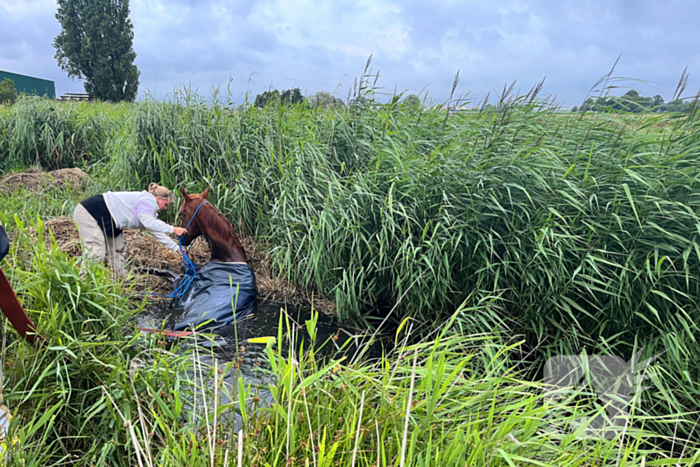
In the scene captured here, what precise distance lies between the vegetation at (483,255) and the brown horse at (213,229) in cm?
47

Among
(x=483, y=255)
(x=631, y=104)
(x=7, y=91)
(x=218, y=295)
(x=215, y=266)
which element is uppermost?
(x=7, y=91)

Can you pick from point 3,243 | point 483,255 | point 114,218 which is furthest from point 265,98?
point 3,243

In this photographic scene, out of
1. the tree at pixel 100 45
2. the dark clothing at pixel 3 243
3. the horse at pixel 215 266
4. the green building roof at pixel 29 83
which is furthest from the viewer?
the tree at pixel 100 45

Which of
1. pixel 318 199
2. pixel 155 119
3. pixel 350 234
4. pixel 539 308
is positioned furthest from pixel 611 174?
pixel 155 119

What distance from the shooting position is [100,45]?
26.4 meters

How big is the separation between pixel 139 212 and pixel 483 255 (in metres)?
3.16

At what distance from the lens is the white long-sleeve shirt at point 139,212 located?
366cm

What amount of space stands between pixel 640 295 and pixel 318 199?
275 centimetres

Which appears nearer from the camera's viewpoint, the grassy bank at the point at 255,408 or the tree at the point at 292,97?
the grassy bank at the point at 255,408

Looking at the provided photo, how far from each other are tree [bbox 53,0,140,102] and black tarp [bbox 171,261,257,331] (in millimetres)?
28306

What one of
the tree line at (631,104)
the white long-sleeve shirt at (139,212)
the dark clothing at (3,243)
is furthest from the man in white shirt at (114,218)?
the tree line at (631,104)

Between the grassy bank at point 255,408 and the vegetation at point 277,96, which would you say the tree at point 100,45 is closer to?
the vegetation at point 277,96

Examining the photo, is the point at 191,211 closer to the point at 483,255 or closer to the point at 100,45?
the point at 483,255

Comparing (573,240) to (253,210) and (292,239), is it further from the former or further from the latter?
(253,210)
